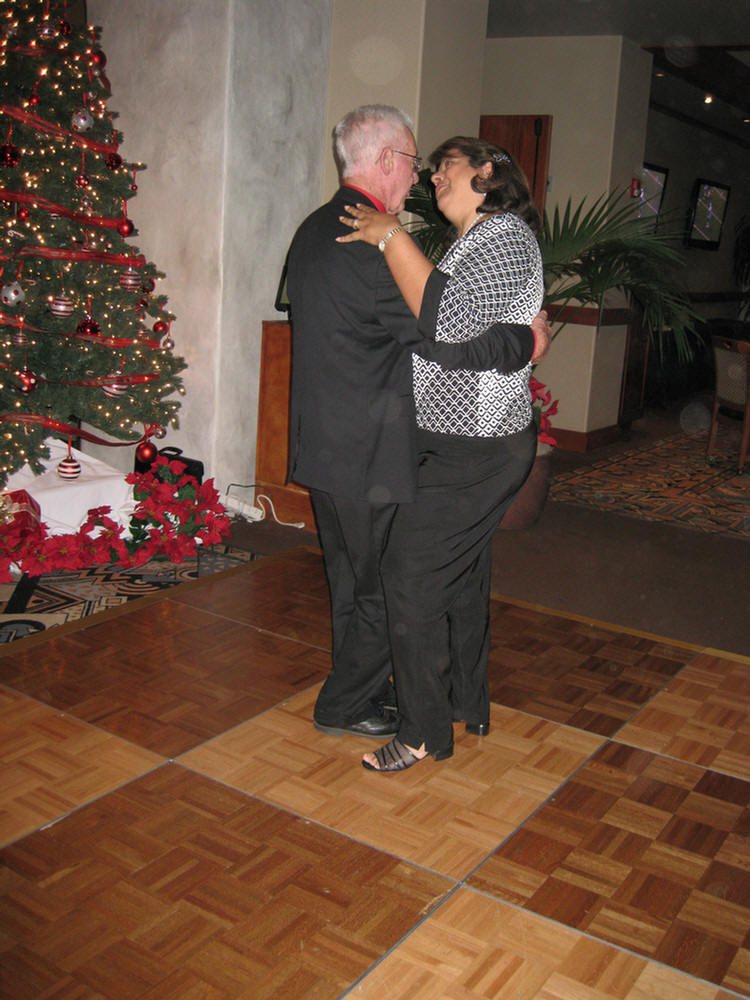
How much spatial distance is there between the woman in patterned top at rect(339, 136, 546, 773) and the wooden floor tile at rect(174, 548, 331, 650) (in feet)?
2.87

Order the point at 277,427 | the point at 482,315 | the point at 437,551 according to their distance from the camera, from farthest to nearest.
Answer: the point at 277,427 → the point at 437,551 → the point at 482,315

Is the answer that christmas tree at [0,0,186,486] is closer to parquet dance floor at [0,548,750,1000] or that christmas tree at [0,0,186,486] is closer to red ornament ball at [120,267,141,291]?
red ornament ball at [120,267,141,291]

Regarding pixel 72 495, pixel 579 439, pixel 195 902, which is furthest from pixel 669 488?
pixel 195 902

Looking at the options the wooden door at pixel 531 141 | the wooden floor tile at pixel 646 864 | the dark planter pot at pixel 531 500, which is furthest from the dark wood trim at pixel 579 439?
the wooden floor tile at pixel 646 864

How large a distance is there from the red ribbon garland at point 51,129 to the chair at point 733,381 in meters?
4.09

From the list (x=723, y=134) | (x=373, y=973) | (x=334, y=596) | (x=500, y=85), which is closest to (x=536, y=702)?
(x=334, y=596)

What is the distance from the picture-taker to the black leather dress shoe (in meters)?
2.46

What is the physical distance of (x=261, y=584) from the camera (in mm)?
3590

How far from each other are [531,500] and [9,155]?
273cm

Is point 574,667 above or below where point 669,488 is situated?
below

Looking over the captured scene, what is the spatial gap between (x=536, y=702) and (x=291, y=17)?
3.40 m

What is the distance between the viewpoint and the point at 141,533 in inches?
149

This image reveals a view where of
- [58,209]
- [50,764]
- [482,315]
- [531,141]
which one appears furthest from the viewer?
[531,141]

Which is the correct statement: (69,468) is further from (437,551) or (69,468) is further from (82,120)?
(437,551)
